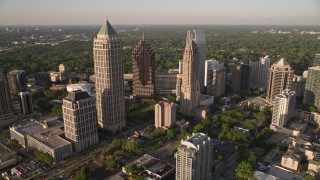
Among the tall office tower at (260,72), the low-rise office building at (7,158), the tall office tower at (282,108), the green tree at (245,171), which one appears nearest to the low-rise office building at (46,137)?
the low-rise office building at (7,158)

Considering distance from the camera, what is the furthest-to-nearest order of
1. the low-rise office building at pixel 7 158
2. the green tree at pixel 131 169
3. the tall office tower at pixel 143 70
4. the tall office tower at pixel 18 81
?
the tall office tower at pixel 18 81 < the tall office tower at pixel 143 70 < the low-rise office building at pixel 7 158 < the green tree at pixel 131 169

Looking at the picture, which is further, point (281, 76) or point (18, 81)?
point (18, 81)

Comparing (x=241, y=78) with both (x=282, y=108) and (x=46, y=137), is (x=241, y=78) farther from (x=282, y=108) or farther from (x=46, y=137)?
(x=46, y=137)

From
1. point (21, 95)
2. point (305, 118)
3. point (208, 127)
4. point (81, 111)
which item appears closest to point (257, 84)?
point (305, 118)

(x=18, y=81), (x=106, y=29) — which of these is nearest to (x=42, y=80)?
(x=18, y=81)

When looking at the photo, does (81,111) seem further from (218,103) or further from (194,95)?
(218,103)

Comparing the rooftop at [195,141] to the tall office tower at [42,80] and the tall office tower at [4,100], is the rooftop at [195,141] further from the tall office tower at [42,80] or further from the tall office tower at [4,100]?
the tall office tower at [42,80]

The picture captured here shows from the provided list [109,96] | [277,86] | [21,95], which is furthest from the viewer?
[277,86]
